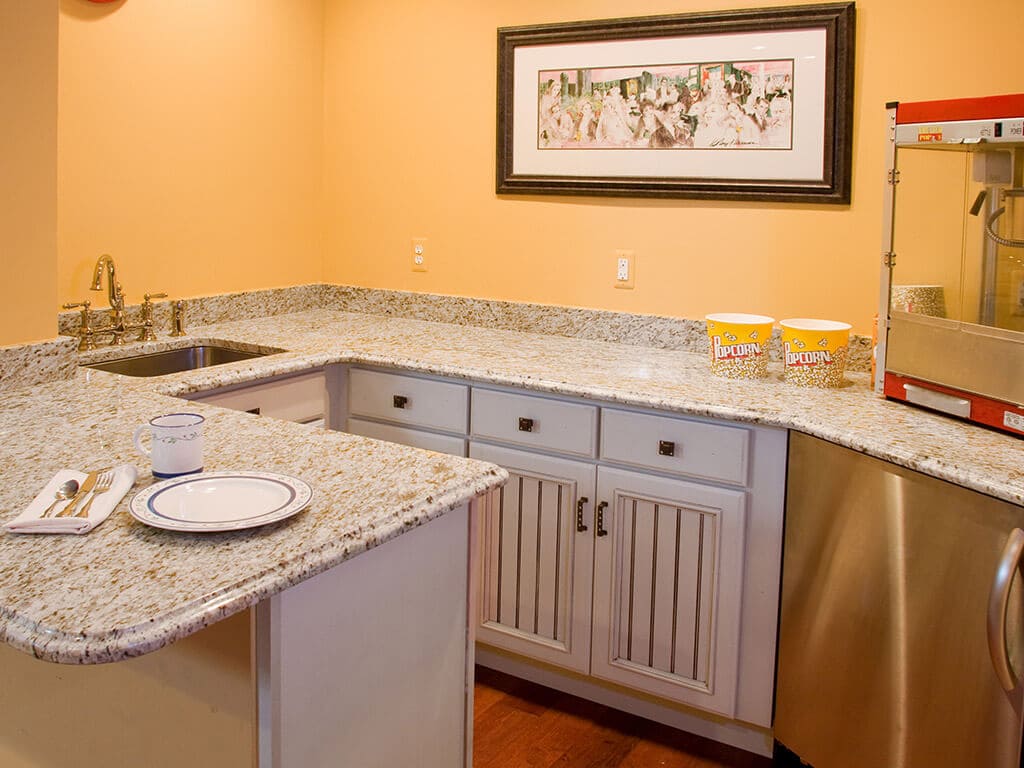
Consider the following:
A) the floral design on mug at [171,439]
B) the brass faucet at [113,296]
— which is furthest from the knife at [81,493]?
the brass faucet at [113,296]

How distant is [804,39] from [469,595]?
185 cm

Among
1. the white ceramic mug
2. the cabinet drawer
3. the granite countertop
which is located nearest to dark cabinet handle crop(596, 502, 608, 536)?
the cabinet drawer

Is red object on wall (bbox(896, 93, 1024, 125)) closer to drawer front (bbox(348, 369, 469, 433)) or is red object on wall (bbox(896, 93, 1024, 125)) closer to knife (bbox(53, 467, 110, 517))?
drawer front (bbox(348, 369, 469, 433))

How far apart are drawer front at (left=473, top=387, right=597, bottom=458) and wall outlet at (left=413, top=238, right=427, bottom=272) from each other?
0.95 m

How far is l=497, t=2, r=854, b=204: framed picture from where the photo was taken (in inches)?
108

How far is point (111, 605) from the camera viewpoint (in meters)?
1.18

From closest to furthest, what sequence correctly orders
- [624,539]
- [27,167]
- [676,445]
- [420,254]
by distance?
[27,167] → [676,445] → [624,539] → [420,254]

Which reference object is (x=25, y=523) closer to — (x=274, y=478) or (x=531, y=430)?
(x=274, y=478)

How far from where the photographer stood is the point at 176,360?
121 inches

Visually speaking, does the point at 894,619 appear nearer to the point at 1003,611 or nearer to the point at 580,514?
the point at 1003,611

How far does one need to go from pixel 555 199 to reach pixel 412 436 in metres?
0.92

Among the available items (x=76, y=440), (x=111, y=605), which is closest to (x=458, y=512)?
(x=111, y=605)

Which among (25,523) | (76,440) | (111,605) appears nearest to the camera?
(111,605)

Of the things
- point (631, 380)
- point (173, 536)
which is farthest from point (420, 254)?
point (173, 536)
